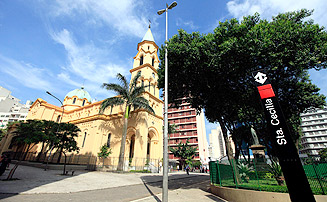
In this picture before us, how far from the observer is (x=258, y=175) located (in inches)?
261

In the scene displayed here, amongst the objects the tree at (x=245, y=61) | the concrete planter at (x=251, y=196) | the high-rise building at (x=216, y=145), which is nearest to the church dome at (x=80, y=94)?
the tree at (x=245, y=61)

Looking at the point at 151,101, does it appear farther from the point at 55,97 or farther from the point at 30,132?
the point at 30,132

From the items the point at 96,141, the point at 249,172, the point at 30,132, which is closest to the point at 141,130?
the point at 96,141

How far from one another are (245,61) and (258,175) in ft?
20.6

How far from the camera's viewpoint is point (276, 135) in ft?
13.6

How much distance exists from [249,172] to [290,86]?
8193 mm

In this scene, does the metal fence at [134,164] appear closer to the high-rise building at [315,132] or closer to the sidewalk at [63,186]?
the sidewalk at [63,186]

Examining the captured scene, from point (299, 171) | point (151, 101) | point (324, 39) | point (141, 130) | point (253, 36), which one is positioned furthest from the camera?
point (151, 101)

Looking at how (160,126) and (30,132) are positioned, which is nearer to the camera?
(30,132)

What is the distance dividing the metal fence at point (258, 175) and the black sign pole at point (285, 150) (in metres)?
2.52

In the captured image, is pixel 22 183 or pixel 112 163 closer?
pixel 22 183

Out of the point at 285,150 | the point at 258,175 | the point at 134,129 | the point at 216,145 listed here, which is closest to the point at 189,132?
the point at 134,129

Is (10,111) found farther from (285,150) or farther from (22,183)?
(285,150)

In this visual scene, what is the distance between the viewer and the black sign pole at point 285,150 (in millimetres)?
3508
